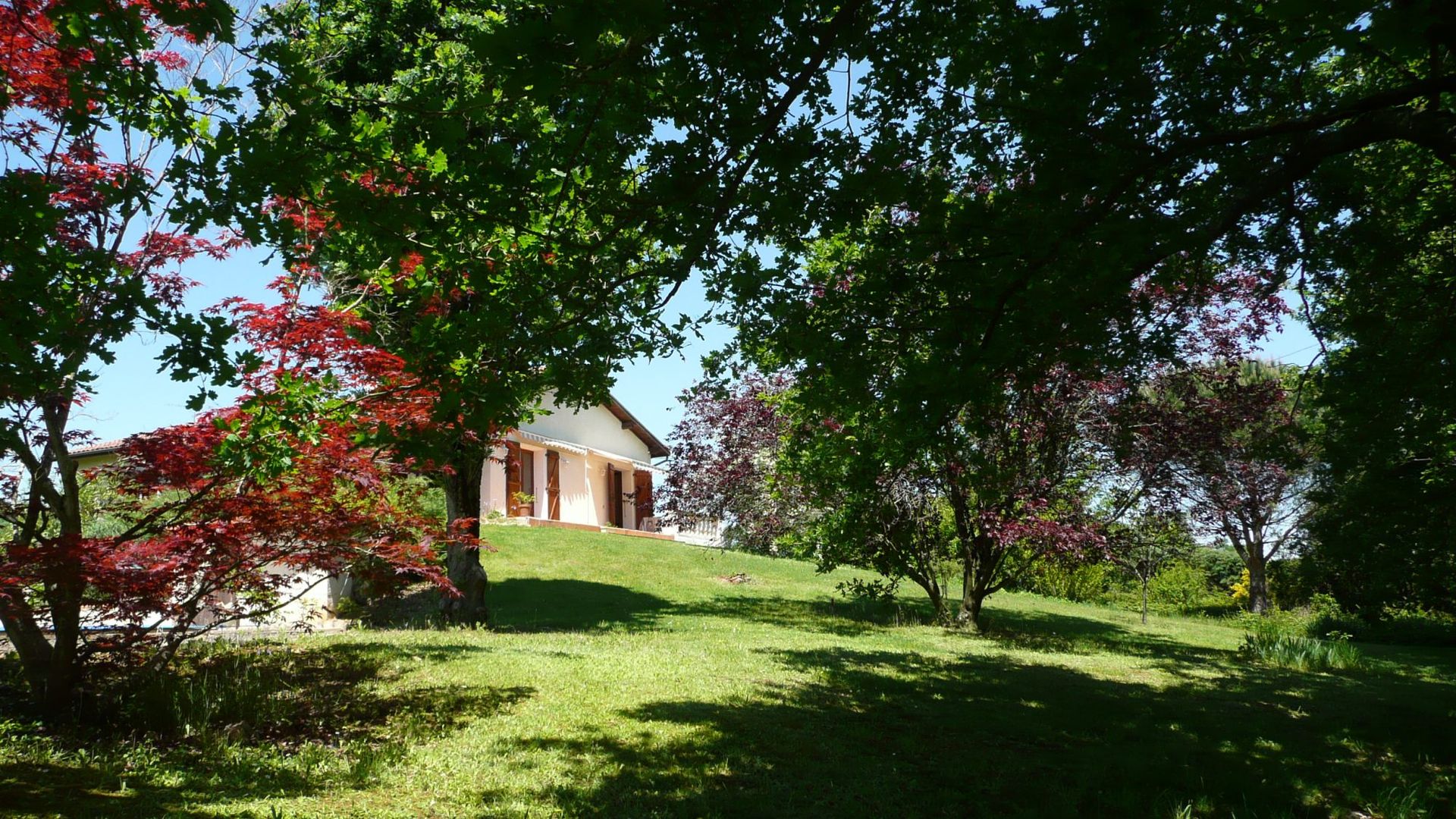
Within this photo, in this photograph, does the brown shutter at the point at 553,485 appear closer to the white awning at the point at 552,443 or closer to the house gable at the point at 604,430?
the white awning at the point at 552,443

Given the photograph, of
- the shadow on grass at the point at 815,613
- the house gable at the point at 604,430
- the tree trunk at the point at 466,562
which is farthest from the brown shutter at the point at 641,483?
the tree trunk at the point at 466,562

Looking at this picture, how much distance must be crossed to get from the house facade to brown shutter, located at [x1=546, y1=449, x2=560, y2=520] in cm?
3

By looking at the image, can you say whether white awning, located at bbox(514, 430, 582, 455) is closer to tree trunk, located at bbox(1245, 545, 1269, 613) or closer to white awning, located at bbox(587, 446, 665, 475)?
white awning, located at bbox(587, 446, 665, 475)

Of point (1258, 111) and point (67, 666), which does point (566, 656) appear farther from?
point (1258, 111)

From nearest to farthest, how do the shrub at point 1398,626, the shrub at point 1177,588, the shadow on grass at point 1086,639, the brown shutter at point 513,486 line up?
the shadow on grass at point 1086,639, the shrub at point 1398,626, the brown shutter at point 513,486, the shrub at point 1177,588

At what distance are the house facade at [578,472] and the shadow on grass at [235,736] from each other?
13.0m

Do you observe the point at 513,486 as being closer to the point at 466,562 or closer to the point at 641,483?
the point at 641,483

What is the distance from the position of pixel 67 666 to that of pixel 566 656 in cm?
492

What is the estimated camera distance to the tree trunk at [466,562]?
556 inches

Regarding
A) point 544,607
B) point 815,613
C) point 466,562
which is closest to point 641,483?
point 815,613

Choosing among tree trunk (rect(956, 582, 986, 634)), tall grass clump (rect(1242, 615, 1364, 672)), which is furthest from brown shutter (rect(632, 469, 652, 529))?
tall grass clump (rect(1242, 615, 1364, 672))

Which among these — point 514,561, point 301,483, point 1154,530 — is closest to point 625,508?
point 514,561

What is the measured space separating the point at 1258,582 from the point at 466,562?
2364 cm

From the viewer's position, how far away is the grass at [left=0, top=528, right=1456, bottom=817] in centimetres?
548
